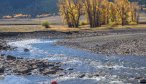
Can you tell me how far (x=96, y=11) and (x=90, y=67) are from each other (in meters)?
86.4

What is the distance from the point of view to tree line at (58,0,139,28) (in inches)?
5743

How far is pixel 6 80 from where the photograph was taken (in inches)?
2103

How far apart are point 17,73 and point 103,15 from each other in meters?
94.4

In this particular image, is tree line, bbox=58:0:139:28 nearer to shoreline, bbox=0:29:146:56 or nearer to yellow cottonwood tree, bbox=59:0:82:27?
yellow cottonwood tree, bbox=59:0:82:27

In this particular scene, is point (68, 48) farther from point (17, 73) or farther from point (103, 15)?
point (103, 15)

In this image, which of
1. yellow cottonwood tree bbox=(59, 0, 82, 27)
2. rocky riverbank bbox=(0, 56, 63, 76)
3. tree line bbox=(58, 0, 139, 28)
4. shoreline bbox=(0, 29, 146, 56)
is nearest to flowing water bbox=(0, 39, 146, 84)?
rocky riverbank bbox=(0, 56, 63, 76)

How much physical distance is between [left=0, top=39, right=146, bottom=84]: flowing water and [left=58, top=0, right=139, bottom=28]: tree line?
63.1 meters

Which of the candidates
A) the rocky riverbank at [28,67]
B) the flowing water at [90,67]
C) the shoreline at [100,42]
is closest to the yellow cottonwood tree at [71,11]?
the shoreline at [100,42]

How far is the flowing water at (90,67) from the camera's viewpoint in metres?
51.5

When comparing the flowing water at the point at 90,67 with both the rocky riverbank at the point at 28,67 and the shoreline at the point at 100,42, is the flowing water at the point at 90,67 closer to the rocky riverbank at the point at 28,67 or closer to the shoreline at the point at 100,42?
the rocky riverbank at the point at 28,67

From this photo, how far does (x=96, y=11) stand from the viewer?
145500 mm

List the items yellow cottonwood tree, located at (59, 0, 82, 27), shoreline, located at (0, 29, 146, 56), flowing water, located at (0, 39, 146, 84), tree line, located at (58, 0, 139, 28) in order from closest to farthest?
flowing water, located at (0, 39, 146, 84) → shoreline, located at (0, 29, 146, 56) → tree line, located at (58, 0, 139, 28) → yellow cottonwood tree, located at (59, 0, 82, 27)

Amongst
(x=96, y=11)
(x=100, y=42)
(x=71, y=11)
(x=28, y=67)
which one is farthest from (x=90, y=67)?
(x=71, y=11)

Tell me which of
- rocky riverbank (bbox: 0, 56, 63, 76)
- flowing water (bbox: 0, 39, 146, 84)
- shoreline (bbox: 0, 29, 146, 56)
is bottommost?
shoreline (bbox: 0, 29, 146, 56)
